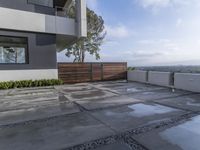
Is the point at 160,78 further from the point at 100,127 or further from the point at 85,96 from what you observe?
the point at 100,127

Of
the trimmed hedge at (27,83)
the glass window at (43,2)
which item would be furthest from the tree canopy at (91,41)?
the trimmed hedge at (27,83)

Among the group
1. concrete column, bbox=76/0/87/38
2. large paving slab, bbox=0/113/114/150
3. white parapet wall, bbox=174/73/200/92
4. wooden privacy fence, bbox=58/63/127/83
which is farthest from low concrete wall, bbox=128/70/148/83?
large paving slab, bbox=0/113/114/150

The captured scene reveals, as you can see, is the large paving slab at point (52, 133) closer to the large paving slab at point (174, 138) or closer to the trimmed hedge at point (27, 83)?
the large paving slab at point (174, 138)

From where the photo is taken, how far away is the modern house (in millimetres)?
9375

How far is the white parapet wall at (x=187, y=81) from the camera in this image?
26.0ft

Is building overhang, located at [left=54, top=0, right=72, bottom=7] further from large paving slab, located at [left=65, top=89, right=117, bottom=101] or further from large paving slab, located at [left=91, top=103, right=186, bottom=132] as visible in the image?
large paving slab, located at [left=91, top=103, right=186, bottom=132]

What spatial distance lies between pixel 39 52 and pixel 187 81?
340 inches

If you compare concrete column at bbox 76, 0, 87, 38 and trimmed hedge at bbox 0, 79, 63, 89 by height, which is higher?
concrete column at bbox 76, 0, 87, 38

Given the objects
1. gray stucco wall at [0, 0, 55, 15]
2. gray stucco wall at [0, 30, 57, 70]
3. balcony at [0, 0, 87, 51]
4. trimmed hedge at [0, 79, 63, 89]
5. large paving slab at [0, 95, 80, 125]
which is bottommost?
large paving slab at [0, 95, 80, 125]

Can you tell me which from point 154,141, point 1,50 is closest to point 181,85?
point 154,141

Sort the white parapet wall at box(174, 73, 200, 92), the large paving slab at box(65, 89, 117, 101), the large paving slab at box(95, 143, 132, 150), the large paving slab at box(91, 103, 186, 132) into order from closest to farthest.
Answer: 1. the large paving slab at box(95, 143, 132, 150)
2. the large paving slab at box(91, 103, 186, 132)
3. the large paving slab at box(65, 89, 117, 101)
4. the white parapet wall at box(174, 73, 200, 92)

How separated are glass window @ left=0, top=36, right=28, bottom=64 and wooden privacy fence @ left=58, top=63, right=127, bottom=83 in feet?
8.06

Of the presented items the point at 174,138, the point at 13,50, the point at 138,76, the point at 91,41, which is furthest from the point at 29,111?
the point at 91,41

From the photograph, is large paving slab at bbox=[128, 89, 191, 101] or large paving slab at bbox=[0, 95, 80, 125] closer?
large paving slab at bbox=[0, 95, 80, 125]
